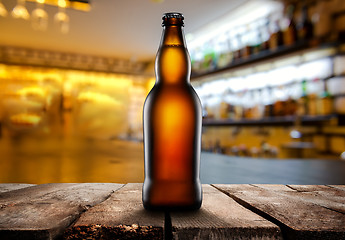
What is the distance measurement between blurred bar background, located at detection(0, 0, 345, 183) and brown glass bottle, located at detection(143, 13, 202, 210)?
0.36 m

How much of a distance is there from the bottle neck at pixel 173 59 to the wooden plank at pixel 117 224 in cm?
20

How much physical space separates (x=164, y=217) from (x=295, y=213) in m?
0.17

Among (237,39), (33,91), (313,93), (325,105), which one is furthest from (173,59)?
(33,91)

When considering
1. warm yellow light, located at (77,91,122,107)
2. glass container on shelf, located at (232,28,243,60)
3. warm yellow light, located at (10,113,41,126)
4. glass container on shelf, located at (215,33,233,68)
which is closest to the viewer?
glass container on shelf, located at (215,33,233,68)

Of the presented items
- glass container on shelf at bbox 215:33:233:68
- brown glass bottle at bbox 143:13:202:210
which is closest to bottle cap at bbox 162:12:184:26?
brown glass bottle at bbox 143:13:202:210

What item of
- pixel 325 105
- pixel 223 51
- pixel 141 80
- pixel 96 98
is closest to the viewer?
pixel 325 105

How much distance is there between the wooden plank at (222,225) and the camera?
305 mm

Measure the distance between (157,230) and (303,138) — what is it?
7.50 feet

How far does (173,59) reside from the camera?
1.50 ft

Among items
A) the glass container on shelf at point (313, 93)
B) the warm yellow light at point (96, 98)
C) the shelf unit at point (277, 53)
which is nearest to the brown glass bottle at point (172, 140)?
the shelf unit at point (277, 53)

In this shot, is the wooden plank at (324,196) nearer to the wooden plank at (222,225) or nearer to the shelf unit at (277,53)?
the wooden plank at (222,225)

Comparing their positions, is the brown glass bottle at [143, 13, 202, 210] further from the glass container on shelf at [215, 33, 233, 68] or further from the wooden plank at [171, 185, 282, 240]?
the glass container on shelf at [215, 33, 233, 68]

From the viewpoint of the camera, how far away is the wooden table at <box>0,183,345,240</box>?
12.0 inches

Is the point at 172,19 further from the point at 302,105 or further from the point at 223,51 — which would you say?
the point at 223,51
